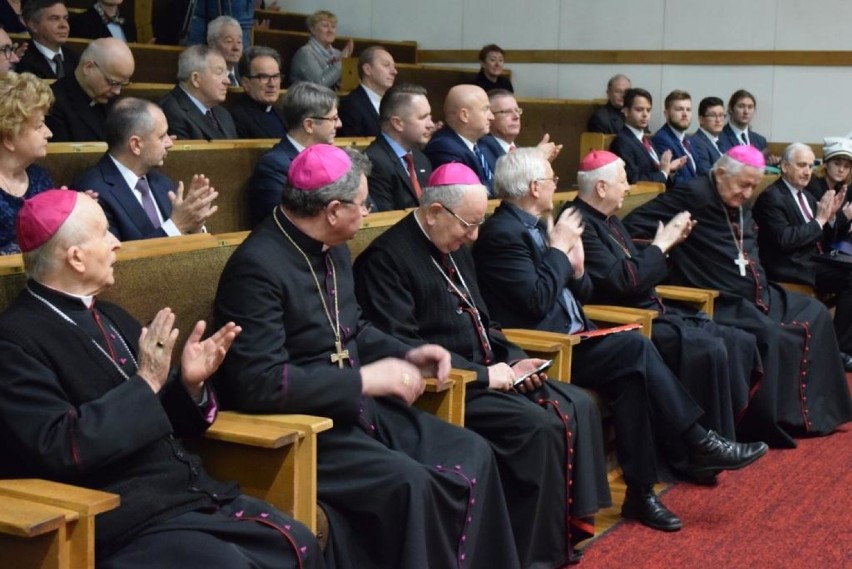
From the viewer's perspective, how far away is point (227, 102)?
5996mm

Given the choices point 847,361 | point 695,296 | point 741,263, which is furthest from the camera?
point 847,361

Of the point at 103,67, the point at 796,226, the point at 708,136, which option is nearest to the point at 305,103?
the point at 103,67

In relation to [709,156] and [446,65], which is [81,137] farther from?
[446,65]

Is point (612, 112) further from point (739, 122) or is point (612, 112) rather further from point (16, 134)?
point (16, 134)

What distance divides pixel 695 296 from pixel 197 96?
2192 millimetres

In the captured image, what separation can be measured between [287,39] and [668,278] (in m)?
4.08

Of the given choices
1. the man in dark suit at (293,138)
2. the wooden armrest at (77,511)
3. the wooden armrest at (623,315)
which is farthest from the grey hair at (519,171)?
the wooden armrest at (77,511)

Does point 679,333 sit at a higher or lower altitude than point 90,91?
lower

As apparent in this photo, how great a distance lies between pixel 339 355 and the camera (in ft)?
9.59

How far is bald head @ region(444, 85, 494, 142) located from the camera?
5.23 meters

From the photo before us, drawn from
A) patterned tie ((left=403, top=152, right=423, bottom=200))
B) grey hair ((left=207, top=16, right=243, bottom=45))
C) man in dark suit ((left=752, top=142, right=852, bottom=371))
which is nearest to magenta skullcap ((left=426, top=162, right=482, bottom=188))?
patterned tie ((left=403, top=152, right=423, bottom=200))

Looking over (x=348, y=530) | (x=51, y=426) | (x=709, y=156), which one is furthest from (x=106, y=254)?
(x=709, y=156)

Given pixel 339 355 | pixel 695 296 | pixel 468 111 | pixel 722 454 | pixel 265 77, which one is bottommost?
pixel 722 454

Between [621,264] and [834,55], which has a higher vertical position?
[834,55]
